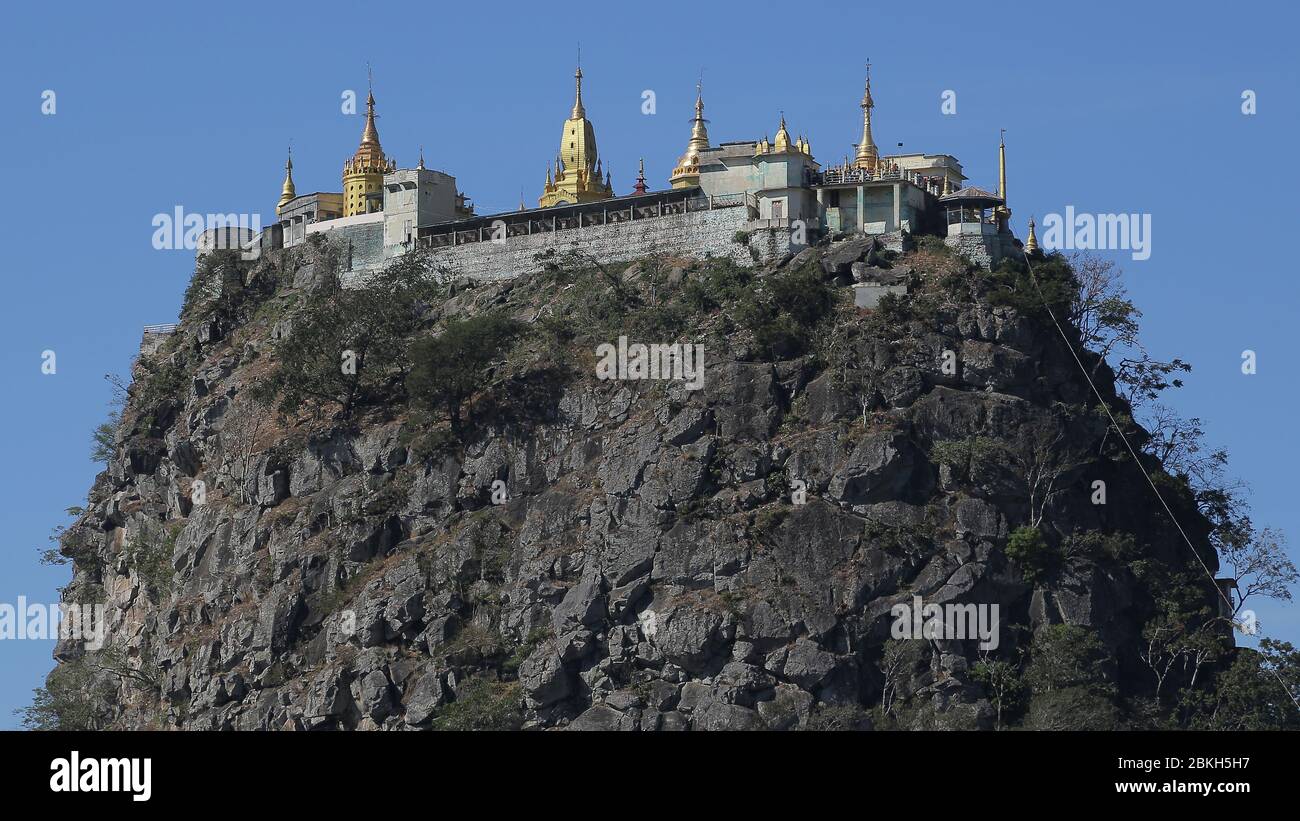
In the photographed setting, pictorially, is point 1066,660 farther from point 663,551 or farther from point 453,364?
point 453,364

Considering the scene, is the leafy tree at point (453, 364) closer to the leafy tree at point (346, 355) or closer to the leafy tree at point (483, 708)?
the leafy tree at point (346, 355)

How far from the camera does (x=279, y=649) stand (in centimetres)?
10281

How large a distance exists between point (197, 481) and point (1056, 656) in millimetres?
40225

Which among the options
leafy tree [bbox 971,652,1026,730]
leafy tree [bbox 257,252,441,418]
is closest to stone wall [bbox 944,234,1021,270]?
leafy tree [bbox 971,652,1026,730]

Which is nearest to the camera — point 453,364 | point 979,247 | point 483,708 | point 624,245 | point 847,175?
point 483,708

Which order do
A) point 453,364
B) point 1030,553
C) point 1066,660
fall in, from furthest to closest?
point 453,364, point 1030,553, point 1066,660

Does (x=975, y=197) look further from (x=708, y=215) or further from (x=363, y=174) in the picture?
(x=363, y=174)

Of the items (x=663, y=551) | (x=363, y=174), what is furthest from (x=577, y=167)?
(x=663, y=551)

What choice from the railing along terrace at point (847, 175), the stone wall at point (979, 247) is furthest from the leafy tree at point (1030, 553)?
the railing along terrace at point (847, 175)

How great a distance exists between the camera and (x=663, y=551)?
318 ft

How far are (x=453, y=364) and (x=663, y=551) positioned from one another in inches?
574

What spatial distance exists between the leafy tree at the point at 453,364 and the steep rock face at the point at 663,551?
6.63 ft

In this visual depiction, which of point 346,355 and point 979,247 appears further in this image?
point 346,355

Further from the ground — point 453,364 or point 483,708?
point 453,364
